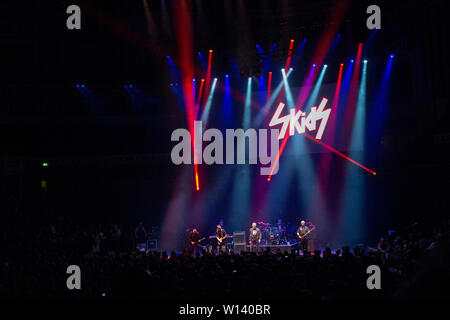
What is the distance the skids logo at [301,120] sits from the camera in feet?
62.1

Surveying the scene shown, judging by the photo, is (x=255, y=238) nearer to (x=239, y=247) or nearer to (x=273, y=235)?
(x=273, y=235)

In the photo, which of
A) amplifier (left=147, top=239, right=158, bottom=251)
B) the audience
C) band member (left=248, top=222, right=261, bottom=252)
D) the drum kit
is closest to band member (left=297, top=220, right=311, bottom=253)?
the drum kit

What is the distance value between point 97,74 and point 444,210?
55.5 ft

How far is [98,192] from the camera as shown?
20.6 metres

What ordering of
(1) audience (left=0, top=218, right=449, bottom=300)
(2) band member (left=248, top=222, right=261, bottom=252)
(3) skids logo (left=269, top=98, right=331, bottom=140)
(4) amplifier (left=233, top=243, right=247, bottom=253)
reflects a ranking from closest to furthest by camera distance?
(1) audience (left=0, top=218, right=449, bottom=300), (2) band member (left=248, top=222, right=261, bottom=252), (4) amplifier (left=233, top=243, right=247, bottom=253), (3) skids logo (left=269, top=98, right=331, bottom=140)

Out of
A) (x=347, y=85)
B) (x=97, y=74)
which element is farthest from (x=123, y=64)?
(x=347, y=85)

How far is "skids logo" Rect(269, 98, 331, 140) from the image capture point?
18.9 metres

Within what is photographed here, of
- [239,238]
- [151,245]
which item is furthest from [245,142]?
[151,245]

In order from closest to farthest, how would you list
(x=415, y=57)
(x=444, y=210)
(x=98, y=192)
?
(x=444, y=210), (x=415, y=57), (x=98, y=192)

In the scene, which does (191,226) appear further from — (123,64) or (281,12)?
(281,12)

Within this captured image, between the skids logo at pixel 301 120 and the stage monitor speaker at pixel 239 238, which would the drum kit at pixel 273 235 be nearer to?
the stage monitor speaker at pixel 239 238

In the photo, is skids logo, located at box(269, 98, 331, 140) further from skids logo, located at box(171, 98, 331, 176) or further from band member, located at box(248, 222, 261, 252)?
band member, located at box(248, 222, 261, 252)

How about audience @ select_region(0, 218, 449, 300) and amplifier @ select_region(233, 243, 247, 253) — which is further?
amplifier @ select_region(233, 243, 247, 253)
